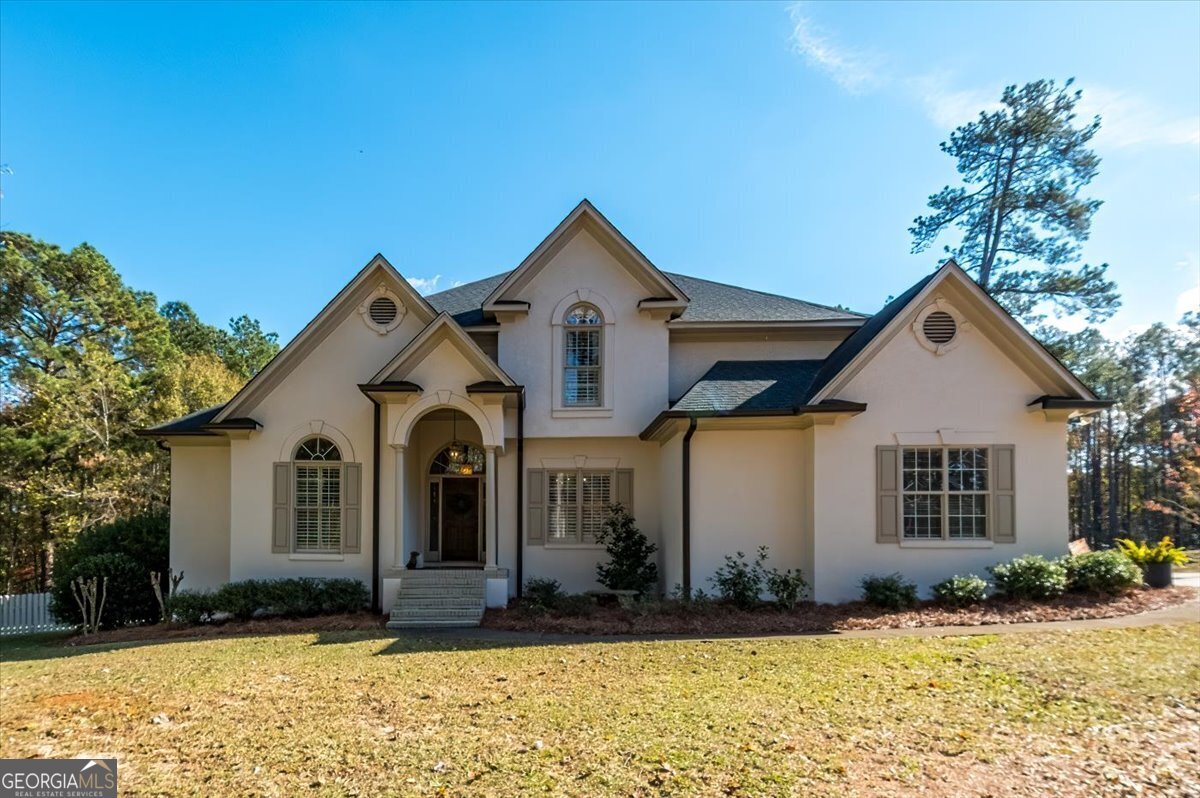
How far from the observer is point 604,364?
13.9 meters

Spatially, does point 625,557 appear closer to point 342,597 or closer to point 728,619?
point 728,619

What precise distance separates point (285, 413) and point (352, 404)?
1505 millimetres

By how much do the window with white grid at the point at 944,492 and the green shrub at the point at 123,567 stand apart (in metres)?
16.4

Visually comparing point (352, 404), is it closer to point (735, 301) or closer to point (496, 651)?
point (496, 651)

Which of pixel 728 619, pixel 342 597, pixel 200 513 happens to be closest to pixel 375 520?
pixel 342 597

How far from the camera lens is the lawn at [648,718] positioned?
4.57 m

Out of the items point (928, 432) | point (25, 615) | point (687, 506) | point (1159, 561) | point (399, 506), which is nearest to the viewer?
point (928, 432)

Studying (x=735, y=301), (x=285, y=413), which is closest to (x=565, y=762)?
(x=285, y=413)

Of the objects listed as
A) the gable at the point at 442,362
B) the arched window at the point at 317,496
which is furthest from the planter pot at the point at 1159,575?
the arched window at the point at 317,496

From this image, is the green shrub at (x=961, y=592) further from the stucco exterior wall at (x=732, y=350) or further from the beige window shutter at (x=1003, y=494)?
the stucco exterior wall at (x=732, y=350)

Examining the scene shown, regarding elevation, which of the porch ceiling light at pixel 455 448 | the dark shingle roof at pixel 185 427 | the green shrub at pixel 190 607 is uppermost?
the dark shingle roof at pixel 185 427

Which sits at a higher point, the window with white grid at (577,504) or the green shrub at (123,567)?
the window with white grid at (577,504)

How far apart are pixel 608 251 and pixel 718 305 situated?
11.4ft

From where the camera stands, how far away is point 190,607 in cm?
1187
